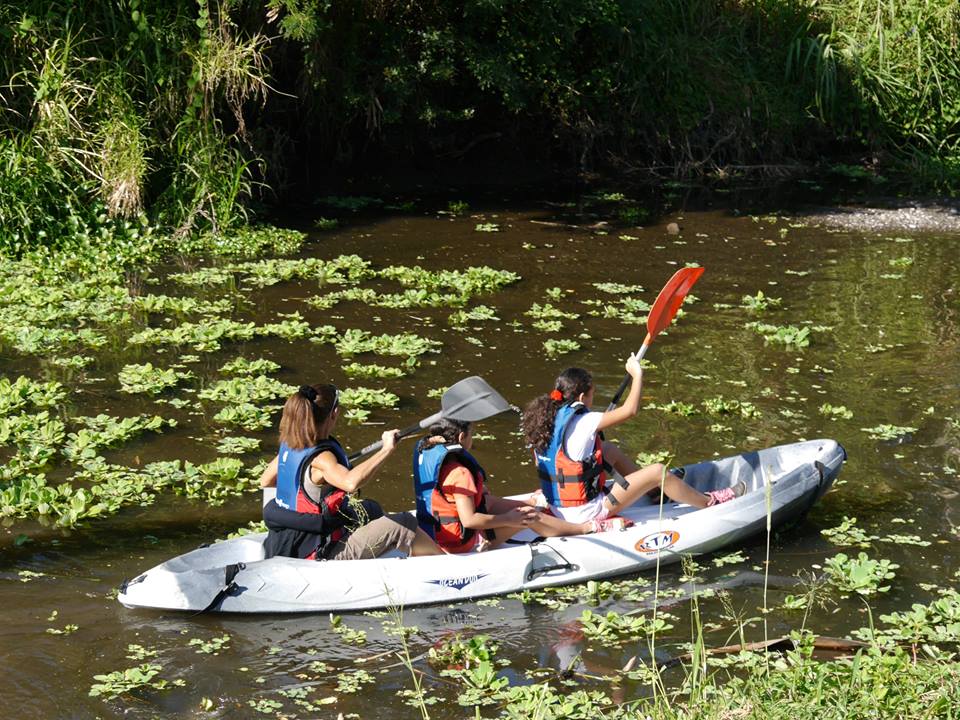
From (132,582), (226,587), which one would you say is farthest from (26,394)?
(226,587)

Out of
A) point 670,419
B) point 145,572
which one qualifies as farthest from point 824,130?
point 145,572

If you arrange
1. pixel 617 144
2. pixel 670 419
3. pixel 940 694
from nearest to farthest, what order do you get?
pixel 940 694 → pixel 670 419 → pixel 617 144

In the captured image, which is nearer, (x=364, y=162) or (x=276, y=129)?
(x=276, y=129)

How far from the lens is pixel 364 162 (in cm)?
1905

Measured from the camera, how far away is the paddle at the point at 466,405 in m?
6.99

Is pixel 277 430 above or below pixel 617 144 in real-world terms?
below

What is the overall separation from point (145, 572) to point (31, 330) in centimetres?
500

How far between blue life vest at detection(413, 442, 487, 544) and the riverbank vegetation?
310 inches

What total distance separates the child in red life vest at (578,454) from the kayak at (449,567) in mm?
230

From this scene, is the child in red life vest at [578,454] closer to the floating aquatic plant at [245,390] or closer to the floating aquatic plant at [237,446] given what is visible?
the floating aquatic plant at [237,446]

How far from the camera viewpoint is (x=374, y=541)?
6.81m

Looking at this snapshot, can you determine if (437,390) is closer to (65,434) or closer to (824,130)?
(65,434)

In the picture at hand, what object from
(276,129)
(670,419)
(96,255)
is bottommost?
(670,419)

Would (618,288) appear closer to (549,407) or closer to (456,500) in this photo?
(549,407)
